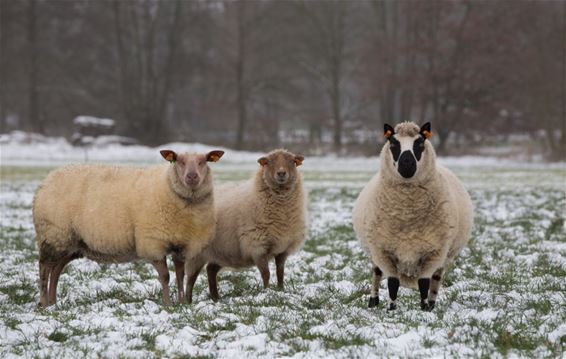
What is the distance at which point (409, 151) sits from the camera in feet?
21.9

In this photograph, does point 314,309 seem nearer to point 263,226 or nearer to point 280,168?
point 263,226

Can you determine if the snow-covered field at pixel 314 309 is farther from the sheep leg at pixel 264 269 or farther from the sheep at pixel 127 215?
the sheep at pixel 127 215

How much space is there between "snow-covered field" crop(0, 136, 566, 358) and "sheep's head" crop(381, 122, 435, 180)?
1.36 meters

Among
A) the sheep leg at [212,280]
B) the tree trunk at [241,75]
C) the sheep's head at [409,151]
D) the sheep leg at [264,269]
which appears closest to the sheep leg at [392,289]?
the sheep's head at [409,151]

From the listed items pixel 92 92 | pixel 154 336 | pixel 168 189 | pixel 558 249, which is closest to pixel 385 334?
pixel 154 336

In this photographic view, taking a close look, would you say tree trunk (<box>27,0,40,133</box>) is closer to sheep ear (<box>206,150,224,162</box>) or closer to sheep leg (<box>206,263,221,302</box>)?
sheep leg (<box>206,263,221,302</box>)

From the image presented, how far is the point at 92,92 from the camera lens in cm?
5212

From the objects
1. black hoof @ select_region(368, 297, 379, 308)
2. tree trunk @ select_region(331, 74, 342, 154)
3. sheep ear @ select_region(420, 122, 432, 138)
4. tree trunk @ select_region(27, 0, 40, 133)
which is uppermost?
tree trunk @ select_region(27, 0, 40, 133)

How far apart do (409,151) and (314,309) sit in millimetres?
1807

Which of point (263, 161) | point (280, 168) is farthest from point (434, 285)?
point (263, 161)

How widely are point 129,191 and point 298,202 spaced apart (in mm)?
2069

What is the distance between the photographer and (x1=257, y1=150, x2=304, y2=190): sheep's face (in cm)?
842

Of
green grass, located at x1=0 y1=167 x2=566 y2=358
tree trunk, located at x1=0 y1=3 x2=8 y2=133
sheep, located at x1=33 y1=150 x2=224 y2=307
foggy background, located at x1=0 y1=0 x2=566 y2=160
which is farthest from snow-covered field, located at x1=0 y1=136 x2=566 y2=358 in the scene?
tree trunk, located at x1=0 y1=3 x2=8 y2=133

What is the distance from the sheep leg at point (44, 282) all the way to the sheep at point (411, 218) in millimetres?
3583
